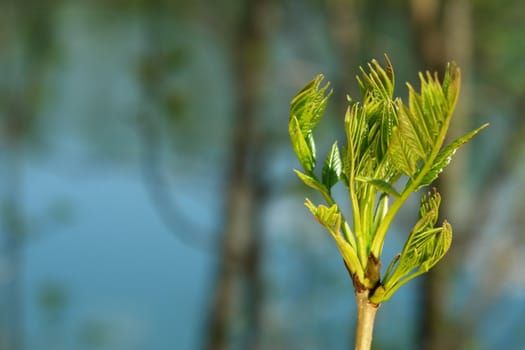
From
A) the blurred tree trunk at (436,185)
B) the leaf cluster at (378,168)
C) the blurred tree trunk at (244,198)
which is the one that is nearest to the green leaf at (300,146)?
the leaf cluster at (378,168)

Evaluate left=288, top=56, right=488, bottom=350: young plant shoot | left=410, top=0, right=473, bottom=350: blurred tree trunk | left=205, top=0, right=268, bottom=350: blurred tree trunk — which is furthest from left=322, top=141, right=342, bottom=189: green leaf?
left=205, top=0, right=268, bottom=350: blurred tree trunk

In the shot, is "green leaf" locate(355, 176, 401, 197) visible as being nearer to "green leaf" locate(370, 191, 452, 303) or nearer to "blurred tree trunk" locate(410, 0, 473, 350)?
"green leaf" locate(370, 191, 452, 303)

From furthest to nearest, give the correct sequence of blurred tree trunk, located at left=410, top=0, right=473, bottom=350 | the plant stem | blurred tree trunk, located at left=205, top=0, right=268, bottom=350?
1. blurred tree trunk, located at left=205, top=0, right=268, bottom=350
2. blurred tree trunk, located at left=410, top=0, right=473, bottom=350
3. the plant stem

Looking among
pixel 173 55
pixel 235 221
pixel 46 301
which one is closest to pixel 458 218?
pixel 235 221

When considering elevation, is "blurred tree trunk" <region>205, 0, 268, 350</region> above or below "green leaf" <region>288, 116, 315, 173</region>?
above

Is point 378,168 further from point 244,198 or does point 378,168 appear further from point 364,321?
point 244,198

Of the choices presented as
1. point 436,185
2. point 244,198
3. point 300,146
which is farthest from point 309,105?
point 244,198

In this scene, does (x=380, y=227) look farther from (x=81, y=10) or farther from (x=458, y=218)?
(x=81, y=10)

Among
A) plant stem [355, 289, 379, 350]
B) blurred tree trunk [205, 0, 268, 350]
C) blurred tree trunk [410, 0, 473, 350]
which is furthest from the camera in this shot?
blurred tree trunk [205, 0, 268, 350]
